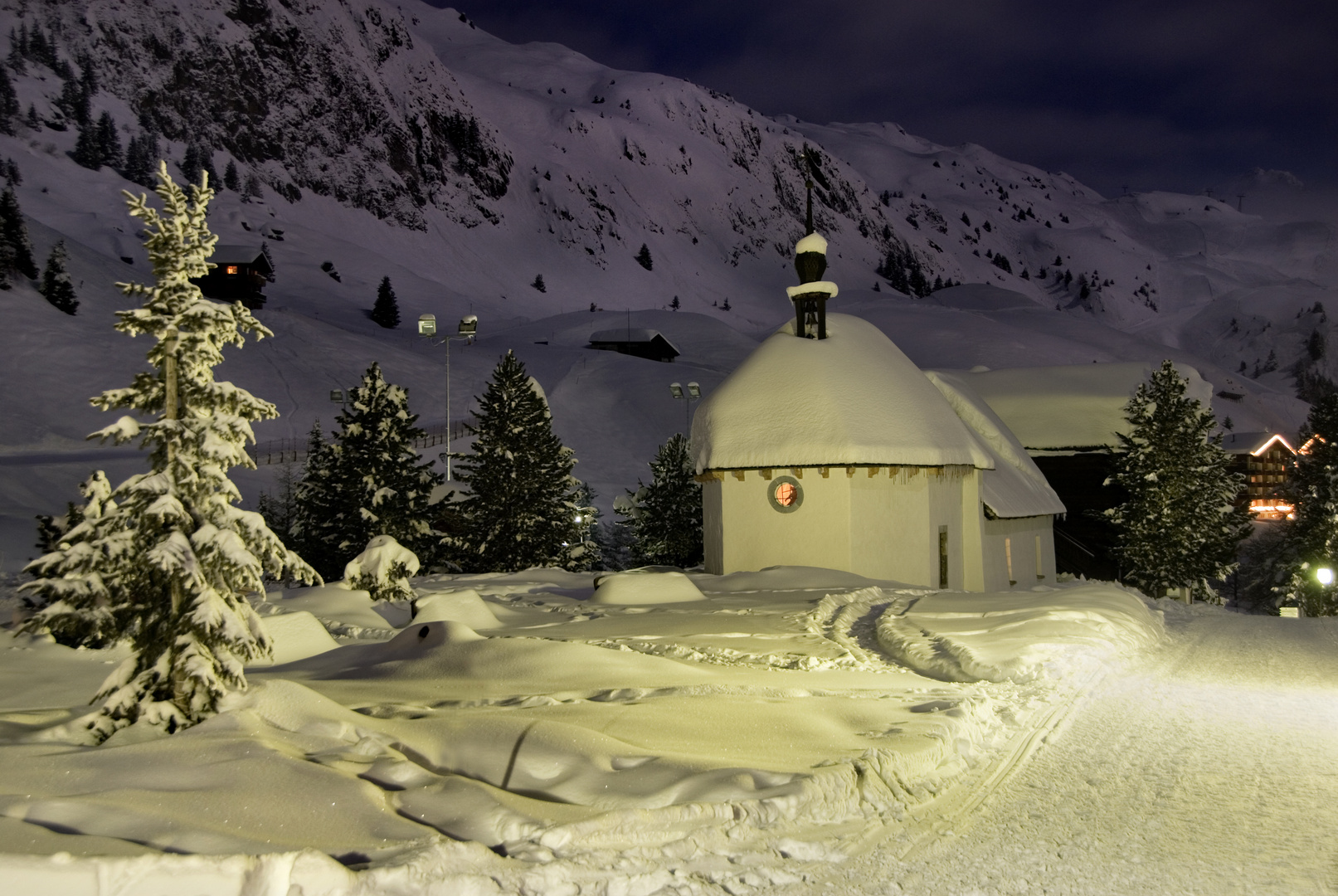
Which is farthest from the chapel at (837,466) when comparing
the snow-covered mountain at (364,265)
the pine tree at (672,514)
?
the snow-covered mountain at (364,265)

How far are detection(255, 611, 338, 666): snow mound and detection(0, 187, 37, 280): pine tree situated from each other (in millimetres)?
60055

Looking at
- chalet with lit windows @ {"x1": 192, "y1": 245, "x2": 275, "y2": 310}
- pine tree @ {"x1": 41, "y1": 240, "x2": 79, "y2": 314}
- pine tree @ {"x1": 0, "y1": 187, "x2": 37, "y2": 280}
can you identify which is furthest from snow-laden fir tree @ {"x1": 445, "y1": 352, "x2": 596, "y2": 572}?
chalet with lit windows @ {"x1": 192, "y1": 245, "x2": 275, "y2": 310}

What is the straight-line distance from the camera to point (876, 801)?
688 centimetres

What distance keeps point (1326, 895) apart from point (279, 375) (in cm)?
6951

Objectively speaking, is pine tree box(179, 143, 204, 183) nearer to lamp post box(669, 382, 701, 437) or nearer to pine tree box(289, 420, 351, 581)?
lamp post box(669, 382, 701, 437)

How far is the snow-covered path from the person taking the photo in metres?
5.68

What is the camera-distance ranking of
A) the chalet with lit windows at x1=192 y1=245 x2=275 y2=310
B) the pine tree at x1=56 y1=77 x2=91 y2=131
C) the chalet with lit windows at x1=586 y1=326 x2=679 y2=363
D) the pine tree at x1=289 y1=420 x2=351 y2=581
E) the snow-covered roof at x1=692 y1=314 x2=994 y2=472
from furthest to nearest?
the pine tree at x1=56 y1=77 x2=91 y2=131
the chalet with lit windows at x1=586 y1=326 x2=679 y2=363
the chalet with lit windows at x1=192 y1=245 x2=275 y2=310
the pine tree at x1=289 y1=420 x2=351 y2=581
the snow-covered roof at x1=692 y1=314 x2=994 y2=472

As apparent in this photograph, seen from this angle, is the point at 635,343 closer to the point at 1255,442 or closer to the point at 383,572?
the point at 1255,442

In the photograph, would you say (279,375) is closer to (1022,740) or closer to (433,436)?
(433,436)

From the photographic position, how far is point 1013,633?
14.4 m

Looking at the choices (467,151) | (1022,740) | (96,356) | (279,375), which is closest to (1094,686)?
(1022,740)

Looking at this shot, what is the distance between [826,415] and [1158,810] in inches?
688

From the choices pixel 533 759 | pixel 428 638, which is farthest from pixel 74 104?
pixel 533 759

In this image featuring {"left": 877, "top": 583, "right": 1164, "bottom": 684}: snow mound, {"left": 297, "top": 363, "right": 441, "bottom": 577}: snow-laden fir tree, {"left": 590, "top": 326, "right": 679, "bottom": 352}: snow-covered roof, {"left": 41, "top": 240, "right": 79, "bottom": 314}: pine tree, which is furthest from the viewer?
{"left": 590, "top": 326, "right": 679, "bottom": 352}: snow-covered roof
